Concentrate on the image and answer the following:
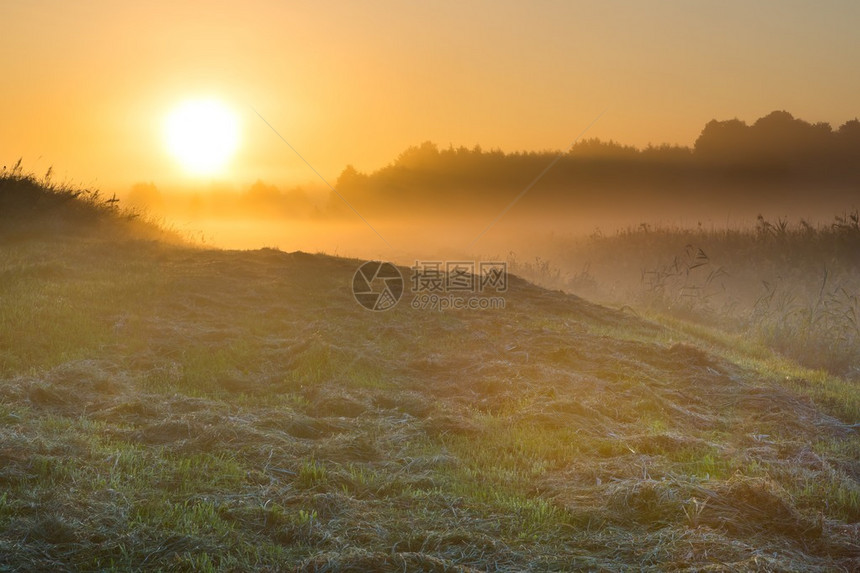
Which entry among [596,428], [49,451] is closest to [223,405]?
[49,451]

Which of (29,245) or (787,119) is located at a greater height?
(787,119)

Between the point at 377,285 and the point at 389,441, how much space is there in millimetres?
7214

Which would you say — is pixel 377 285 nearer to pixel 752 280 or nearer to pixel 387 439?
pixel 387 439

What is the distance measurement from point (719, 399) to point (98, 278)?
964 cm

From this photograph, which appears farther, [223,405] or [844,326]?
[844,326]

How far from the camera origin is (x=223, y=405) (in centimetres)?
696

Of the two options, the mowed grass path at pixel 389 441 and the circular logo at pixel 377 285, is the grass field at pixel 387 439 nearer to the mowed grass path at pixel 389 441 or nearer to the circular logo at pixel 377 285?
the mowed grass path at pixel 389 441

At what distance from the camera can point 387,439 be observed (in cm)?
623

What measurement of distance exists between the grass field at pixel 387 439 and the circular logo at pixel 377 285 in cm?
41

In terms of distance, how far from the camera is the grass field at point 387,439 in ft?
13.8

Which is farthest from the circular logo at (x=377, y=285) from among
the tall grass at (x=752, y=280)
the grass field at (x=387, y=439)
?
the tall grass at (x=752, y=280)

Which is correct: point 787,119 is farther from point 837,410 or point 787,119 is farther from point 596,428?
point 596,428

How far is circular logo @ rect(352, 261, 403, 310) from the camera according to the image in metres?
12.3

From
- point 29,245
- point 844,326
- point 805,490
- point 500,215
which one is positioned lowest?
point 805,490
